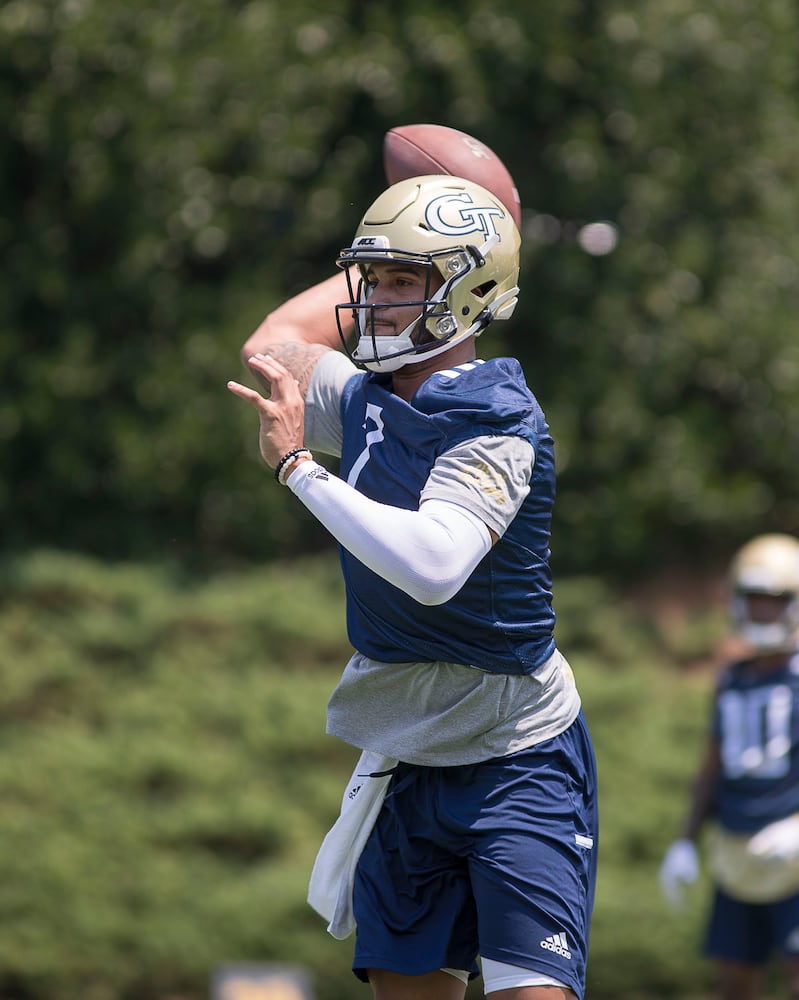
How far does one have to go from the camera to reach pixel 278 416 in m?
2.83

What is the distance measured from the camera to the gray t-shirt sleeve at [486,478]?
2.72 metres

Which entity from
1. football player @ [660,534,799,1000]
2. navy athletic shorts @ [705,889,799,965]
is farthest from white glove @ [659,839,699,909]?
navy athletic shorts @ [705,889,799,965]

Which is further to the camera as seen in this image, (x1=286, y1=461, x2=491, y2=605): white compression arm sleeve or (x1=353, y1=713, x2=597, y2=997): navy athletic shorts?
(x1=353, y1=713, x2=597, y2=997): navy athletic shorts

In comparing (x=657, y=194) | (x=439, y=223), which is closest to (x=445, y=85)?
(x=657, y=194)

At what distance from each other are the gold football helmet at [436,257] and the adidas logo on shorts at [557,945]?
1.08m

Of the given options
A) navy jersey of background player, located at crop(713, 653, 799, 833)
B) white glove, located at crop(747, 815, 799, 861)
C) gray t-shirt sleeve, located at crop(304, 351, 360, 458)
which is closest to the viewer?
gray t-shirt sleeve, located at crop(304, 351, 360, 458)

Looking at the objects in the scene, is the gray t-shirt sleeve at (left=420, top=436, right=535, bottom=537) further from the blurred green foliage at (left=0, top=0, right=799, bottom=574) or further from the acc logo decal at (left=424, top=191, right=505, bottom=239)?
the blurred green foliage at (left=0, top=0, right=799, bottom=574)

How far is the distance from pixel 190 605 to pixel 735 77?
4.21 meters

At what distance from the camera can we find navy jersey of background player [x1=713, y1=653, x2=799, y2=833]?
5883 mm

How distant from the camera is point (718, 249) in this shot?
897cm

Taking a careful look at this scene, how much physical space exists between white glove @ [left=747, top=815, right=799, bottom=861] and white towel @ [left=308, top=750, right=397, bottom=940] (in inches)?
119

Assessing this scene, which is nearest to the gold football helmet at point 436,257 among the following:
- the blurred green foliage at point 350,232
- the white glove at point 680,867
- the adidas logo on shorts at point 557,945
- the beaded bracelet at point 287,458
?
the beaded bracelet at point 287,458

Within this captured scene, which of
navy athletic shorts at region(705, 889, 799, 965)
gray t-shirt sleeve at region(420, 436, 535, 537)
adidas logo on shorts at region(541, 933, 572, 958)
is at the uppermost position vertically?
gray t-shirt sleeve at region(420, 436, 535, 537)

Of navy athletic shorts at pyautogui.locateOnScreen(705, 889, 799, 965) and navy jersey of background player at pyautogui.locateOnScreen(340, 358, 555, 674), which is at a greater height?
navy jersey of background player at pyautogui.locateOnScreen(340, 358, 555, 674)
